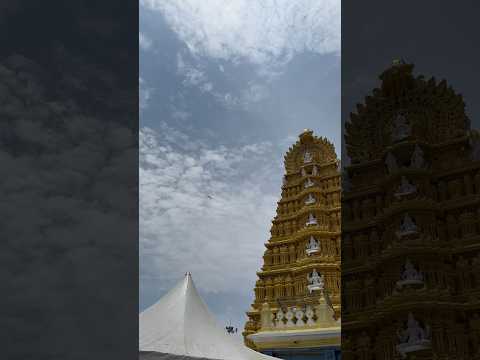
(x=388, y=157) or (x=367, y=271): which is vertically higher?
(x=388, y=157)

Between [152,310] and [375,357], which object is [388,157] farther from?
[152,310]

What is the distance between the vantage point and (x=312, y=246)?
1391cm

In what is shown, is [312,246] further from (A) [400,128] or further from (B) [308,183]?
(A) [400,128]

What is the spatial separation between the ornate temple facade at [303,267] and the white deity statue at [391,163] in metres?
3.94

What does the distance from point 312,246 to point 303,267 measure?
2.33ft

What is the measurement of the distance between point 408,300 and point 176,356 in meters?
4.74

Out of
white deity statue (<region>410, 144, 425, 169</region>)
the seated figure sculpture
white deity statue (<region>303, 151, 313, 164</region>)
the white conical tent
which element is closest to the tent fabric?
the white conical tent

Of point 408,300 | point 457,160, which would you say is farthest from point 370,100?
point 408,300

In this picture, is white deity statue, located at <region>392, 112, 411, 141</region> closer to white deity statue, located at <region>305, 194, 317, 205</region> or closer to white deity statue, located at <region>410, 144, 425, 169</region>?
white deity statue, located at <region>410, 144, 425, 169</region>

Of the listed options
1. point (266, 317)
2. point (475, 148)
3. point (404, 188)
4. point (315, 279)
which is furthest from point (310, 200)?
point (475, 148)

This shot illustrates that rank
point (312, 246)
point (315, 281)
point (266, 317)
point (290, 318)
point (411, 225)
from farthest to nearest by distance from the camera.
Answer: point (312, 246) → point (315, 281) → point (266, 317) → point (290, 318) → point (411, 225)

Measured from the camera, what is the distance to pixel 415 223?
920 centimetres

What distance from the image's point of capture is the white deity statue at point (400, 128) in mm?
10055

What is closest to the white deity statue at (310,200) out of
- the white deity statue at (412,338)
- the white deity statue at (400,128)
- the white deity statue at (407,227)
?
the white deity statue at (400,128)
